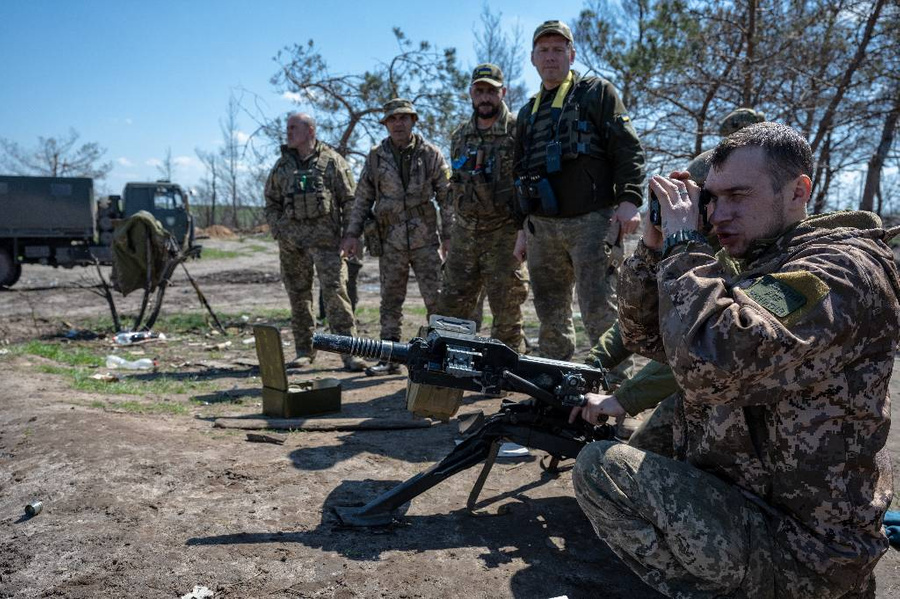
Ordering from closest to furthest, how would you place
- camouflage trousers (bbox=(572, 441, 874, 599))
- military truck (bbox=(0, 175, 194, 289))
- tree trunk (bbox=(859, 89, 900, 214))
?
camouflage trousers (bbox=(572, 441, 874, 599))
tree trunk (bbox=(859, 89, 900, 214))
military truck (bbox=(0, 175, 194, 289))

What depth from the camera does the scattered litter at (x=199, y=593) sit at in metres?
2.46

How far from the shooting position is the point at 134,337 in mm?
8516

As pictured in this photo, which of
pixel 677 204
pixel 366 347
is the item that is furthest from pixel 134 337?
pixel 677 204

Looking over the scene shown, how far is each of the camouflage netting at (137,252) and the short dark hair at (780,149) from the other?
797 cm

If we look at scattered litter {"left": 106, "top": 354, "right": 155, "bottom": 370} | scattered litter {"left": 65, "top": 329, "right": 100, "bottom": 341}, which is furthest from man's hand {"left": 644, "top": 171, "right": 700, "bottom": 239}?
scattered litter {"left": 65, "top": 329, "right": 100, "bottom": 341}

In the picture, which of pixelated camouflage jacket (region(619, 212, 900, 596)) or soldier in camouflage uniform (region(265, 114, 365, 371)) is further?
soldier in camouflage uniform (region(265, 114, 365, 371))

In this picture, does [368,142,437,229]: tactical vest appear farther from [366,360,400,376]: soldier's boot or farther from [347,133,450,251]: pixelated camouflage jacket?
[366,360,400,376]: soldier's boot

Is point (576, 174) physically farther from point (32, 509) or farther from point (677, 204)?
point (32, 509)

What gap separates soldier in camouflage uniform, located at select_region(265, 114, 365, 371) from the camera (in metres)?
6.78

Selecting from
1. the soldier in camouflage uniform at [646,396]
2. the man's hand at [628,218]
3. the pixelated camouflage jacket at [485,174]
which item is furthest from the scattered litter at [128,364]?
the soldier in camouflage uniform at [646,396]

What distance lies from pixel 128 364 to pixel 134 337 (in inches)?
62.0

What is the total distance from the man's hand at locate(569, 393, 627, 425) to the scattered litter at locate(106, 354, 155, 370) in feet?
18.5

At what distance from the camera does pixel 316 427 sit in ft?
14.7

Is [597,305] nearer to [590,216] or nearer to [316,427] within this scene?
[590,216]
